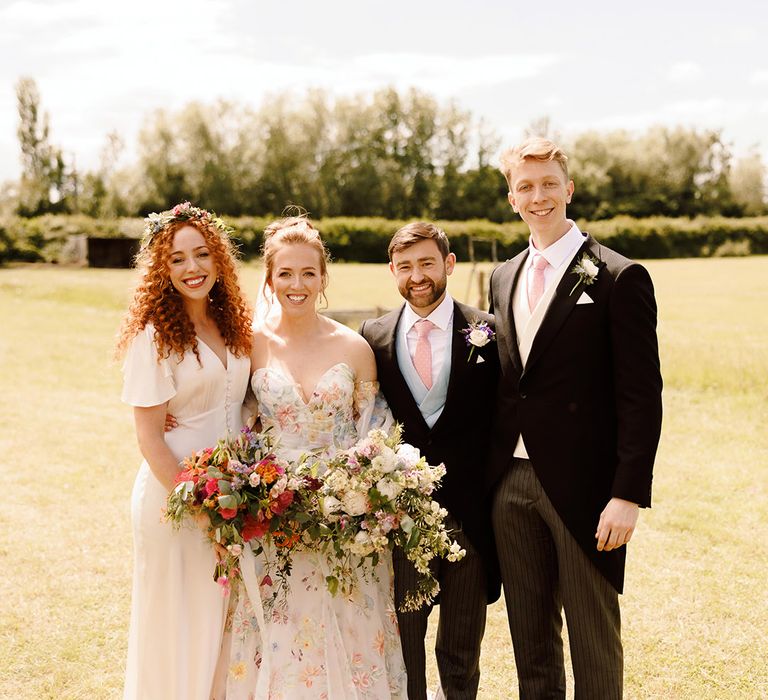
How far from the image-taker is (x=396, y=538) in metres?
3.59

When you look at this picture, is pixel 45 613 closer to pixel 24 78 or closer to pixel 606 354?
pixel 606 354

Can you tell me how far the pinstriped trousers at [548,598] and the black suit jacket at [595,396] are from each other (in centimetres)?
10

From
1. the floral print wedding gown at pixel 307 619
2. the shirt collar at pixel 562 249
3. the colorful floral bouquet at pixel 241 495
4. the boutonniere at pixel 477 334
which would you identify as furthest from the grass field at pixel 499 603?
the shirt collar at pixel 562 249

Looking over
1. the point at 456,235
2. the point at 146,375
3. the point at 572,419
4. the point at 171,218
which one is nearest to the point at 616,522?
the point at 572,419

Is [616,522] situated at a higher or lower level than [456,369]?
lower

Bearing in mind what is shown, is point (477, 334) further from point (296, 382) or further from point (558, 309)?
point (296, 382)

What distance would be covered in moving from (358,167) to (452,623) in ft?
214

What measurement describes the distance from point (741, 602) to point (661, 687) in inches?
65.5

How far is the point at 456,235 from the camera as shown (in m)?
49.2

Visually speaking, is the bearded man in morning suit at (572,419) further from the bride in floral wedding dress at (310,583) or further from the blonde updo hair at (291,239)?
A: the blonde updo hair at (291,239)

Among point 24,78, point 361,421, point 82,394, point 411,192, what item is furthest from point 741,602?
point 24,78

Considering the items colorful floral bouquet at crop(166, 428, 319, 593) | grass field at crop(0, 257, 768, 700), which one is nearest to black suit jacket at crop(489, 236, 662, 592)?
colorful floral bouquet at crop(166, 428, 319, 593)

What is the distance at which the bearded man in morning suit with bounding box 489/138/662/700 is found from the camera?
11.6 ft

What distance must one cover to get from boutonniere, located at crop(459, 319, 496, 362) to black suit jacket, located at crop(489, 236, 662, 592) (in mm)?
196
